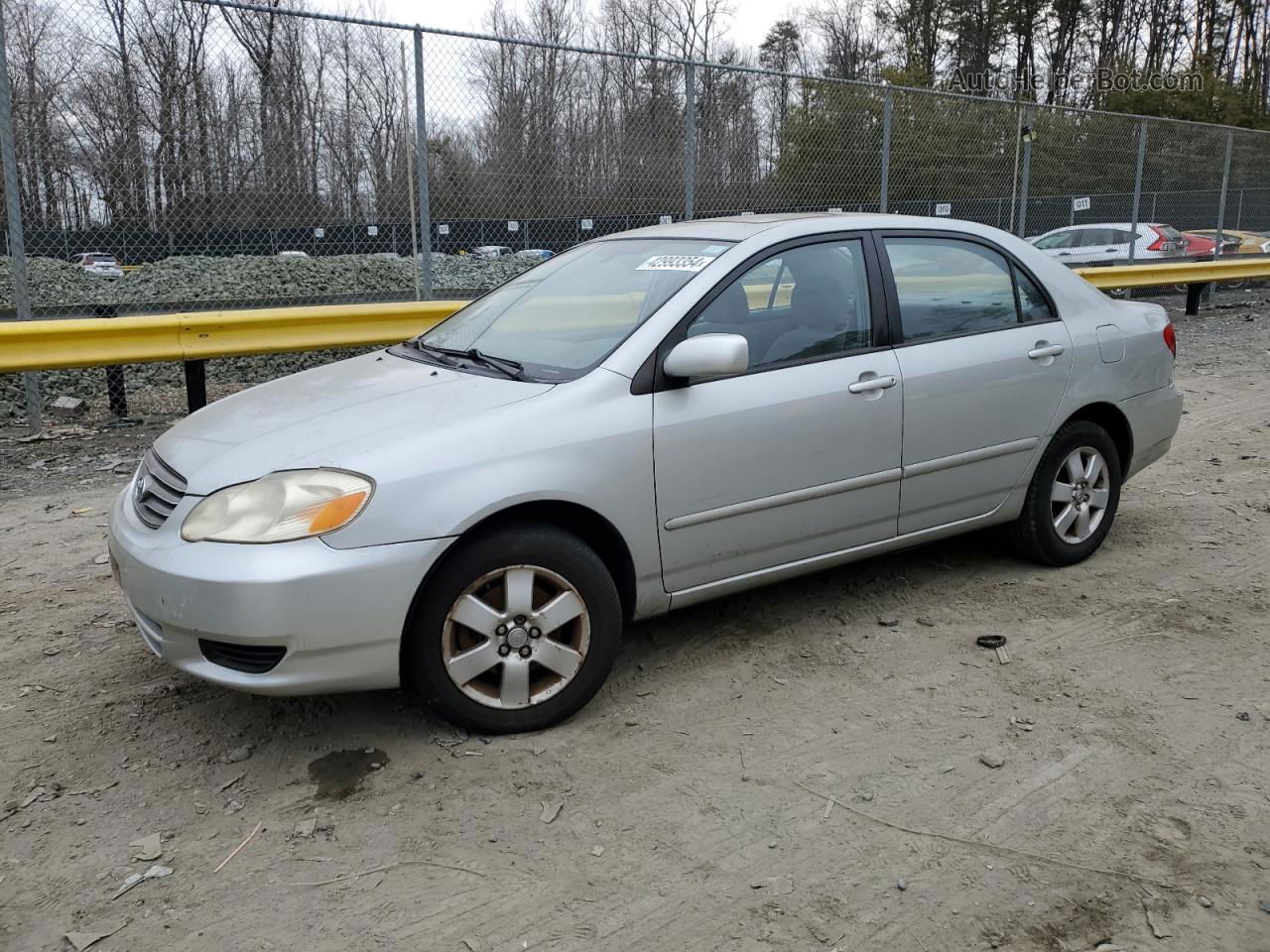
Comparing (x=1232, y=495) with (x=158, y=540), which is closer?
(x=158, y=540)

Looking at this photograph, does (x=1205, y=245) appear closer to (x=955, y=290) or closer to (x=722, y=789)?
(x=955, y=290)

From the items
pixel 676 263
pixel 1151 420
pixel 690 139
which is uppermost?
pixel 690 139

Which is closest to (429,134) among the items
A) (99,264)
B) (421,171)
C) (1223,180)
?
(421,171)

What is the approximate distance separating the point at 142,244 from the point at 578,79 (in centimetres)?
367

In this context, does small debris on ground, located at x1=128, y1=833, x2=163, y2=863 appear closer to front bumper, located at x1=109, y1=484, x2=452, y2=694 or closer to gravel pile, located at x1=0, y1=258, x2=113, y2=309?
front bumper, located at x1=109, y1=484, x2=452, y2=694

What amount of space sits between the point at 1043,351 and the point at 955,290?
476 mm

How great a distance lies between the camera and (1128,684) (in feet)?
12.4

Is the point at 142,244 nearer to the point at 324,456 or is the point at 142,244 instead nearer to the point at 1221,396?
the point at 324,456

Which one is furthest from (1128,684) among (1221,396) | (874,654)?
(1221,396)

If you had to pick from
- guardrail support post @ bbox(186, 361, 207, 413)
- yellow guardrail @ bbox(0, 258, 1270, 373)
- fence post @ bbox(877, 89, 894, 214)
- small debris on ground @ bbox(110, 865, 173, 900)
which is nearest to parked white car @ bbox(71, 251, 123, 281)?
yellow guardrail @ bbox(0, 258, 1270, 373)

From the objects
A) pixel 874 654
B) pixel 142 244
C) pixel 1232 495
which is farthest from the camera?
pixel 142 244

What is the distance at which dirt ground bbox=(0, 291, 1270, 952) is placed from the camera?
101 inches

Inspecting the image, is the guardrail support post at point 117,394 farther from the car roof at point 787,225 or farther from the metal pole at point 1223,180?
the metal pole at point 1223,180

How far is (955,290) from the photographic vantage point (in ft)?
14.9
